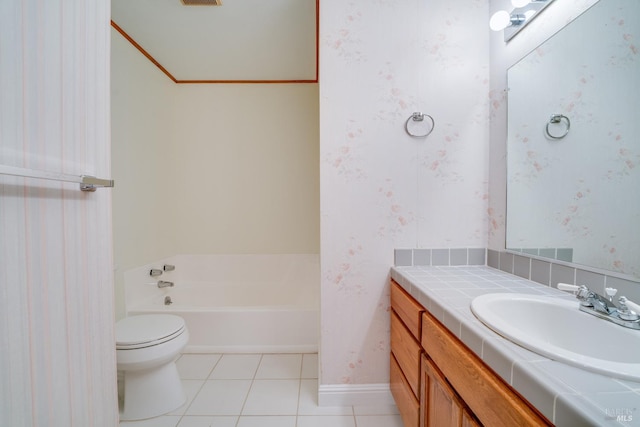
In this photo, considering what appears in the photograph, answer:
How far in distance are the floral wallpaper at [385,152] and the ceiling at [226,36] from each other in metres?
0.54

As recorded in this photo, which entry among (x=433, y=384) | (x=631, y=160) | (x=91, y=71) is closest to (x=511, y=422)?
(x=433, y=384)

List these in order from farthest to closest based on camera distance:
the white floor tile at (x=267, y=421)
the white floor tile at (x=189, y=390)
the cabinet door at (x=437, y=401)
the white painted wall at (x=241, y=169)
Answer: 1. the white painted wall at (x=241, y=169)
2. the white floor tile at (x=189, y=390)
3. the white floor tile at (x=267, y=421)
4. the cabinet door at (x=437, y=401)

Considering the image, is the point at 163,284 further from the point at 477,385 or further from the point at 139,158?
the point at 477,385

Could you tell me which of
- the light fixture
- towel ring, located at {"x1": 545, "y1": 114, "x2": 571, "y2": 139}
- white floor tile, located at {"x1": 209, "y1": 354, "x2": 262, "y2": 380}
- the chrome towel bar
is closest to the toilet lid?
white floor tile, located at {"x1": 209, "y1": 354, "x2": 262, "y2": 380}

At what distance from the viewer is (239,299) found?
8.23 ft

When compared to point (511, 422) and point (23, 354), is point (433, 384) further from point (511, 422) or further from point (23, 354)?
point (23, 354)

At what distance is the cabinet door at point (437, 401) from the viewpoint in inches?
28.8

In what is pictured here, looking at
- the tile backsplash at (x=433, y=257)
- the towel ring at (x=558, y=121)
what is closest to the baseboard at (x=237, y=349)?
the tile backsplash at (x=433, y=257)

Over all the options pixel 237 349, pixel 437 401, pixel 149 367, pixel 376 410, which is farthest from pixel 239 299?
pixel 437 401

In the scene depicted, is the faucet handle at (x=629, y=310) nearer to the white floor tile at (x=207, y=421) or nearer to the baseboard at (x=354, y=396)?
the baseboard at (x=354, y=396)

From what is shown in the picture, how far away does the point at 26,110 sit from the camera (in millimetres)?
534

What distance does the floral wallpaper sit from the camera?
135 centimetres

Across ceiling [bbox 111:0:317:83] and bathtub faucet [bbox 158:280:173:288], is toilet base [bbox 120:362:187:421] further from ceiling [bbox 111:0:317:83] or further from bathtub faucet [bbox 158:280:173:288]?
ceiling [bbox 111:0:317:83]

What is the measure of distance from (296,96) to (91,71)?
6.67 ft
